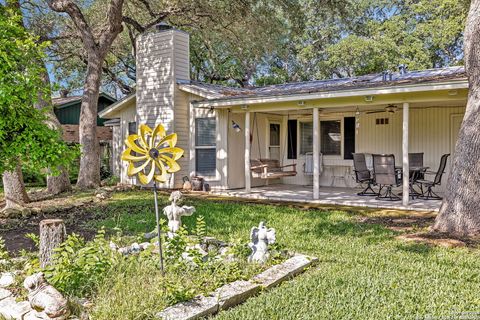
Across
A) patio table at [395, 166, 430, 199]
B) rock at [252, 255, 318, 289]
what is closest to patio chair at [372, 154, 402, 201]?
patio table at [395, 166, 430, 199]

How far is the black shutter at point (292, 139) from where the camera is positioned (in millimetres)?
11375

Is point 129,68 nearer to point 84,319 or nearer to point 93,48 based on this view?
point 93,48

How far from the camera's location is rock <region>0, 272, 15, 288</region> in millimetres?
3334

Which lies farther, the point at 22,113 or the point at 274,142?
the point at 274,142

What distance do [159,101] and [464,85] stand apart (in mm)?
7392

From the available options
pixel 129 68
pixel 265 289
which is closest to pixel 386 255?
pixel 265 289

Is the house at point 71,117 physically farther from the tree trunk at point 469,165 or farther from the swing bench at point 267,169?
the tree trunk at point 469,165

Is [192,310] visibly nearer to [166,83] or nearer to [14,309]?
[14,309]

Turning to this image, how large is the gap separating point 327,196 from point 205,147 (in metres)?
3.48

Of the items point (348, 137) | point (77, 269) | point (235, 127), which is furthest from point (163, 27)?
point (77, 269)

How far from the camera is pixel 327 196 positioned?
8984 mm

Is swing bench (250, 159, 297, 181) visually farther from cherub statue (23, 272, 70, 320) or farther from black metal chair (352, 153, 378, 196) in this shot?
cherub statue (23, 272, 70, 320)

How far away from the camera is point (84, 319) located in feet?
9.03

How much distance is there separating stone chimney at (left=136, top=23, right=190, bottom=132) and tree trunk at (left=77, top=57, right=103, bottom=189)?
120cm
